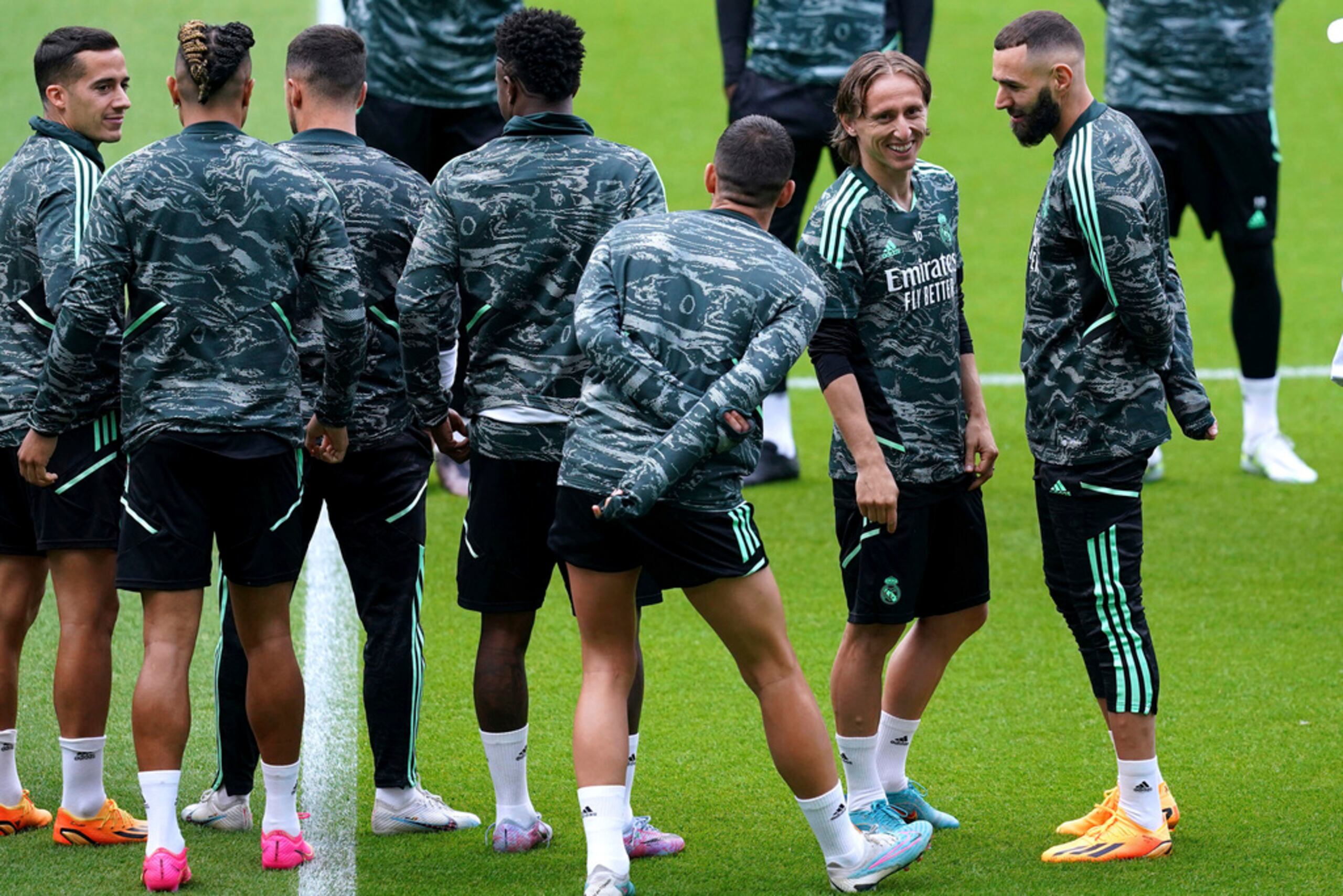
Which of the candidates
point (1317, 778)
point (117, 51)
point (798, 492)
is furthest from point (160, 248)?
point (798, 492)

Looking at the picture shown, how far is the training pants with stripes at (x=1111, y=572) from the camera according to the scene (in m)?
4.26

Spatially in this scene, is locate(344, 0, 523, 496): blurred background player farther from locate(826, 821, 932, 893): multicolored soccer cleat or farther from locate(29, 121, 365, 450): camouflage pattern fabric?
locate(826, 821, 932, 893): multicolored soccer cleat

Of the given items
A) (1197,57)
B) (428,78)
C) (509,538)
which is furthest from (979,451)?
(1197,57)

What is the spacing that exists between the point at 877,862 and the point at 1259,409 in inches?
188

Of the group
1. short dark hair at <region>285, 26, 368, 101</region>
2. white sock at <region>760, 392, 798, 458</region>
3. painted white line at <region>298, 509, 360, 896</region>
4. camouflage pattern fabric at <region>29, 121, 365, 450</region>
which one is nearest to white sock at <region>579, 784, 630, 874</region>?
painted white line at <region>298, 509, 360, 896</region>

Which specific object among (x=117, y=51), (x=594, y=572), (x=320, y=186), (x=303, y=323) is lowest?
(x=594, y=572)

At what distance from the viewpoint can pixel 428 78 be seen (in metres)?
7.54

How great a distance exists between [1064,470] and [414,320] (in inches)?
62.6

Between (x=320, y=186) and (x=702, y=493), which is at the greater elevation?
(x=320, y=186)

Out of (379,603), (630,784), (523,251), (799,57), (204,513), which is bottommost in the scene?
(630,784)

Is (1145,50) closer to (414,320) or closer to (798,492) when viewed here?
(798,492)

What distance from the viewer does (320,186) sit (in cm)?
408

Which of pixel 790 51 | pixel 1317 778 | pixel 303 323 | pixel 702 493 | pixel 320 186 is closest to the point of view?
pixel 702 493

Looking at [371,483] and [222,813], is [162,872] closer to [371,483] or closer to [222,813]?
[222,813]
